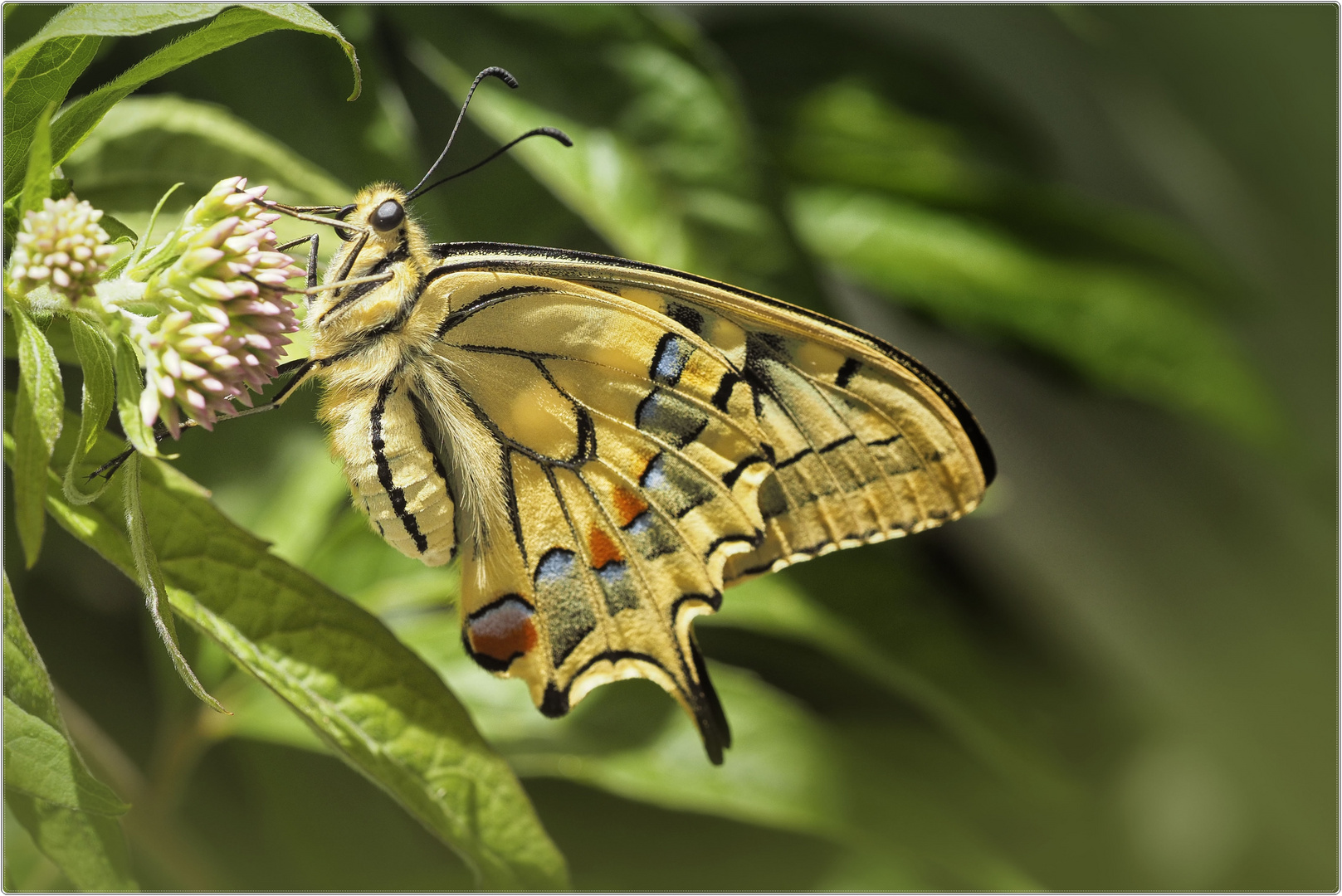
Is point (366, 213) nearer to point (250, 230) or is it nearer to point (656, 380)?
point (250, 230)

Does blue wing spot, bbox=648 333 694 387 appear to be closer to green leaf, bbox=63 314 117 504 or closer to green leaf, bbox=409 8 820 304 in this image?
green leaf, bbox=409 8 820 304

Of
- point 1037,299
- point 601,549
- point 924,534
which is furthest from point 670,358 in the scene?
point 924,534

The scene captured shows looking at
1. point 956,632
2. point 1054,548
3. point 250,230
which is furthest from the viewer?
point 1054,548

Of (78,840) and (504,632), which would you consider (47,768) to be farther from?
(504,632)

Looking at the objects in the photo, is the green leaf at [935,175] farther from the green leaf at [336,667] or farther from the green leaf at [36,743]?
the green leaf at [36,743]

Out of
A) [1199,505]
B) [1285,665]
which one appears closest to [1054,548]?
[1199,505]

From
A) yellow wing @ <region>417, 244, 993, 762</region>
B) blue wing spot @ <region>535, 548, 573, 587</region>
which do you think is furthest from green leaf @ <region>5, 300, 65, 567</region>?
blue wing spot @ <region>535, 548, 573, 587</region>

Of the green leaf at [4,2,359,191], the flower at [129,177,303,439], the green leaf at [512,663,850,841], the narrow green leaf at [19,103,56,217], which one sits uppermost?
the green leaf at [4,2,359,191]
